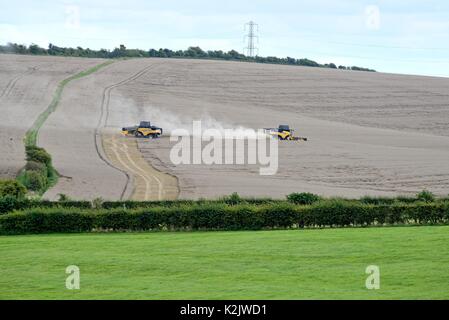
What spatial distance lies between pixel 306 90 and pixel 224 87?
976cm

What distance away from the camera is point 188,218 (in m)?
33.8

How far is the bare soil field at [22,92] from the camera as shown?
5659 centimetres

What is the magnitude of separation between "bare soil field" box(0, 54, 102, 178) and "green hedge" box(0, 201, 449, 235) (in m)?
14.7

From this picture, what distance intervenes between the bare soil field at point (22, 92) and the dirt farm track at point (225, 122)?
12 cm

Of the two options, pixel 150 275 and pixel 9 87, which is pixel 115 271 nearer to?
pixel 150 275

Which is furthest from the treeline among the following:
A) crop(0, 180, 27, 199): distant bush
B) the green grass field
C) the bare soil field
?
the green grass field

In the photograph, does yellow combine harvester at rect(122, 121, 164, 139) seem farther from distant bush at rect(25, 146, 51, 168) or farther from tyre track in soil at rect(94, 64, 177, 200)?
distant bush at rect(25, 146, 51, 168)

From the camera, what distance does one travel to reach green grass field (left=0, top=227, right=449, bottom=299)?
20.7 meters

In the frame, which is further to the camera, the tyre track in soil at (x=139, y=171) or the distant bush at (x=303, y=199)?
the tyre track in soil at (x=139, y=171)

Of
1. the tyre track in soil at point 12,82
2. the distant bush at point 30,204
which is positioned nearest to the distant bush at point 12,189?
the distant bush at point 30,204

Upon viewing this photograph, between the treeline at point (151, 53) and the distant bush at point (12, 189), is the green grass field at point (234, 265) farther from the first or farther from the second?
the treeline at point (151, 53)

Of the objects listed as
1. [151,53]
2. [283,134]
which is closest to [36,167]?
[283,134]

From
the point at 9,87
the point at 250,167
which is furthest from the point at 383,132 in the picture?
the point at 9,87

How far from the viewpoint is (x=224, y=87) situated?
99938 mm
